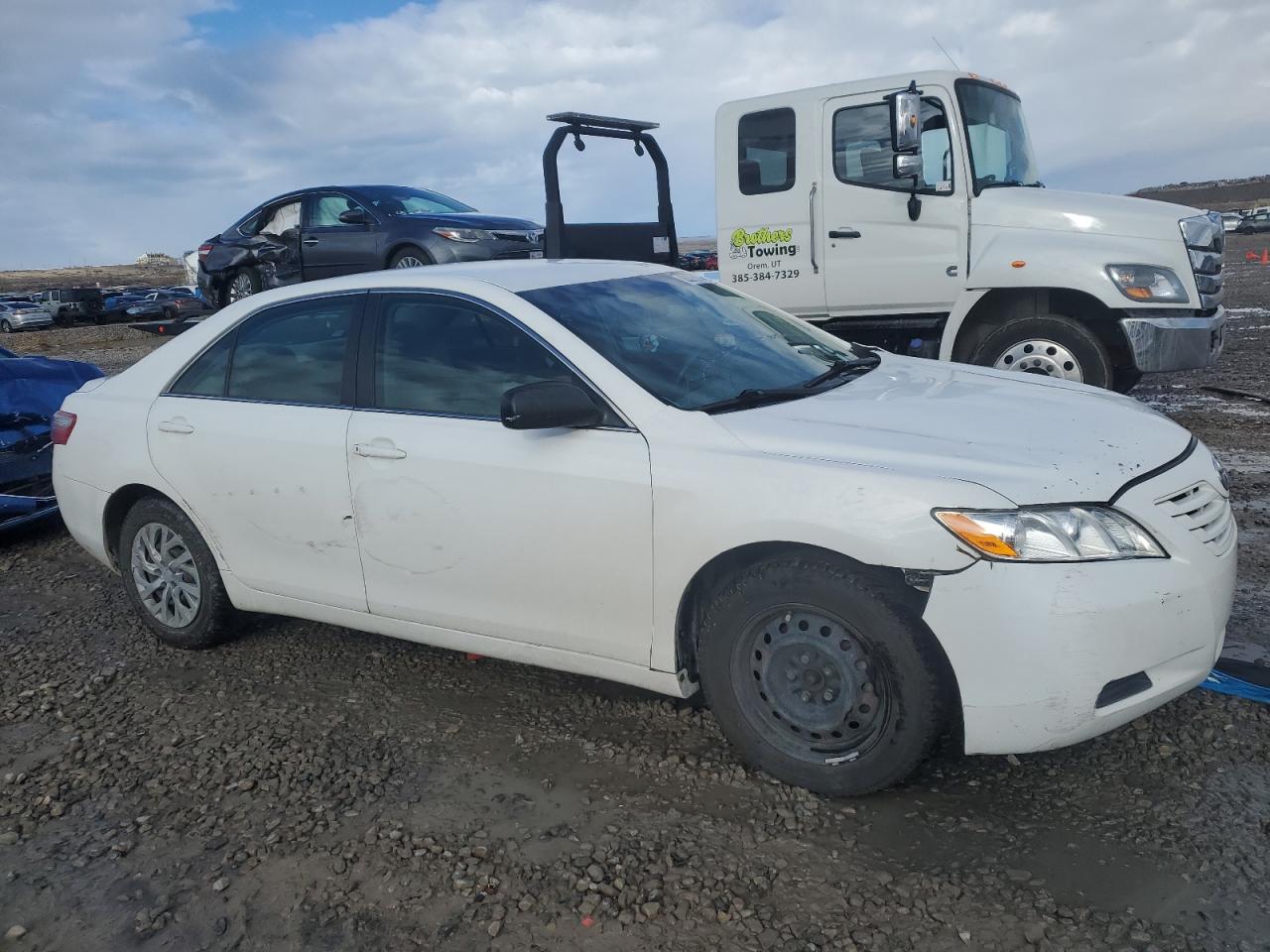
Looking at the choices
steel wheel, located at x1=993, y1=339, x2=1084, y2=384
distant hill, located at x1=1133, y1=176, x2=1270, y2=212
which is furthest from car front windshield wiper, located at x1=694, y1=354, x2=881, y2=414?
distant hill, located at x1=1133, y1=176, x2=1270, y2=212

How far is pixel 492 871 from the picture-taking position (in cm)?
300

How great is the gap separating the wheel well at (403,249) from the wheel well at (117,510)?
6026 mm

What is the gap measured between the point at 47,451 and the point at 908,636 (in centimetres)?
605

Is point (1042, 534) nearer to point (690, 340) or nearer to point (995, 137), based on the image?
point (690, 340)

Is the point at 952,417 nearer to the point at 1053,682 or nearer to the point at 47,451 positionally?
the point at 1053,682

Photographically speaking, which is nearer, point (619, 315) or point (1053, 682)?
point (1053, 682)

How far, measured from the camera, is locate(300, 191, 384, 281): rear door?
35.6 ft

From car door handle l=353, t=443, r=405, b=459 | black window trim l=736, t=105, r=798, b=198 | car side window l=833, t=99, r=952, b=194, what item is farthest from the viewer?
black window trim l=736, t=105, r=798, b=198

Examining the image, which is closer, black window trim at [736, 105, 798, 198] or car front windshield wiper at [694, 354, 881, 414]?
car front windshield wiper at [694, 354, 881, 414]

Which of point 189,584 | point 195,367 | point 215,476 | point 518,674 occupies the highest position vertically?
point 195,367

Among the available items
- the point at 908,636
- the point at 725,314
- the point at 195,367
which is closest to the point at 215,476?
the point at 195,367

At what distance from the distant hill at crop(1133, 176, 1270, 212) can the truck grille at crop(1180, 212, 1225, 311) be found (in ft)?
276

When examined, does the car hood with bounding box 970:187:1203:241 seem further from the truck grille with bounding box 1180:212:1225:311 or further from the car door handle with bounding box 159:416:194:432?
the car door handle with bounding box 159:416:194:432

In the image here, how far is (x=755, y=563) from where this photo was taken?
10.6 ft
